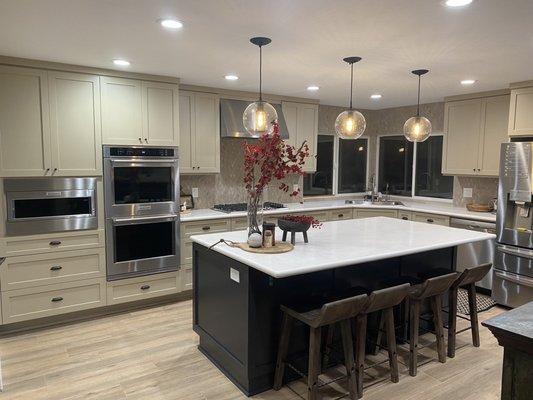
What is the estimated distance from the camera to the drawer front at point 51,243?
362cm

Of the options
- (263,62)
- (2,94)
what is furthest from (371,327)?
(2,94)

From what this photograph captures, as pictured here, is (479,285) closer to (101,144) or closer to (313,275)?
(313,275)

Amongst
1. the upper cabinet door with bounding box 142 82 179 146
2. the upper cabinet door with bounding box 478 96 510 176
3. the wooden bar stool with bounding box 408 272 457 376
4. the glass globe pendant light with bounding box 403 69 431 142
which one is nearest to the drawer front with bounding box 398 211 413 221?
the upper cabinet door with bounding box 478 96 510 176

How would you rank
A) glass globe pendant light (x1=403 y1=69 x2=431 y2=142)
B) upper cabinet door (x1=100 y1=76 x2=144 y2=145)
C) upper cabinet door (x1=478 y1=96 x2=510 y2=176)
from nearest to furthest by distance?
glass globe pendant light (x1=403 y1=69 x2=431 y2=142)
upper cabinet door (x1=100 y1=76 x2=144 y2=145)
upper cabinet door (x1=478 y1=96 x2=510 y2=176)

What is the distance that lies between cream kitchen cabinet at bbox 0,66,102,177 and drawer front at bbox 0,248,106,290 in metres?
0.78

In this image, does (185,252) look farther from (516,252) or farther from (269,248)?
(516,252)

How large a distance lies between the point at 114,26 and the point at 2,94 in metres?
1.52

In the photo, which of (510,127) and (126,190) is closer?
(126,190)

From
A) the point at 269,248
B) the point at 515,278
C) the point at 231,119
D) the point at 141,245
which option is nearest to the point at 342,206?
the point at 231,119

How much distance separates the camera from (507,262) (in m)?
4.32

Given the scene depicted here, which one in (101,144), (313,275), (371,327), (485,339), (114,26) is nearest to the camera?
(114,26)

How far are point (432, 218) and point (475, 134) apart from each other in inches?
47.7

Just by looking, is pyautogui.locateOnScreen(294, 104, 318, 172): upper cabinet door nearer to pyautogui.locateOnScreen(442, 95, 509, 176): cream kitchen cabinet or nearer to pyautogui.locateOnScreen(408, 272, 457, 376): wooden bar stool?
pyautogui.locateOnScreen(442, 95, 509, 176): cream kitchen cabinet

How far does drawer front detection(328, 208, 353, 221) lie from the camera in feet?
18.9
